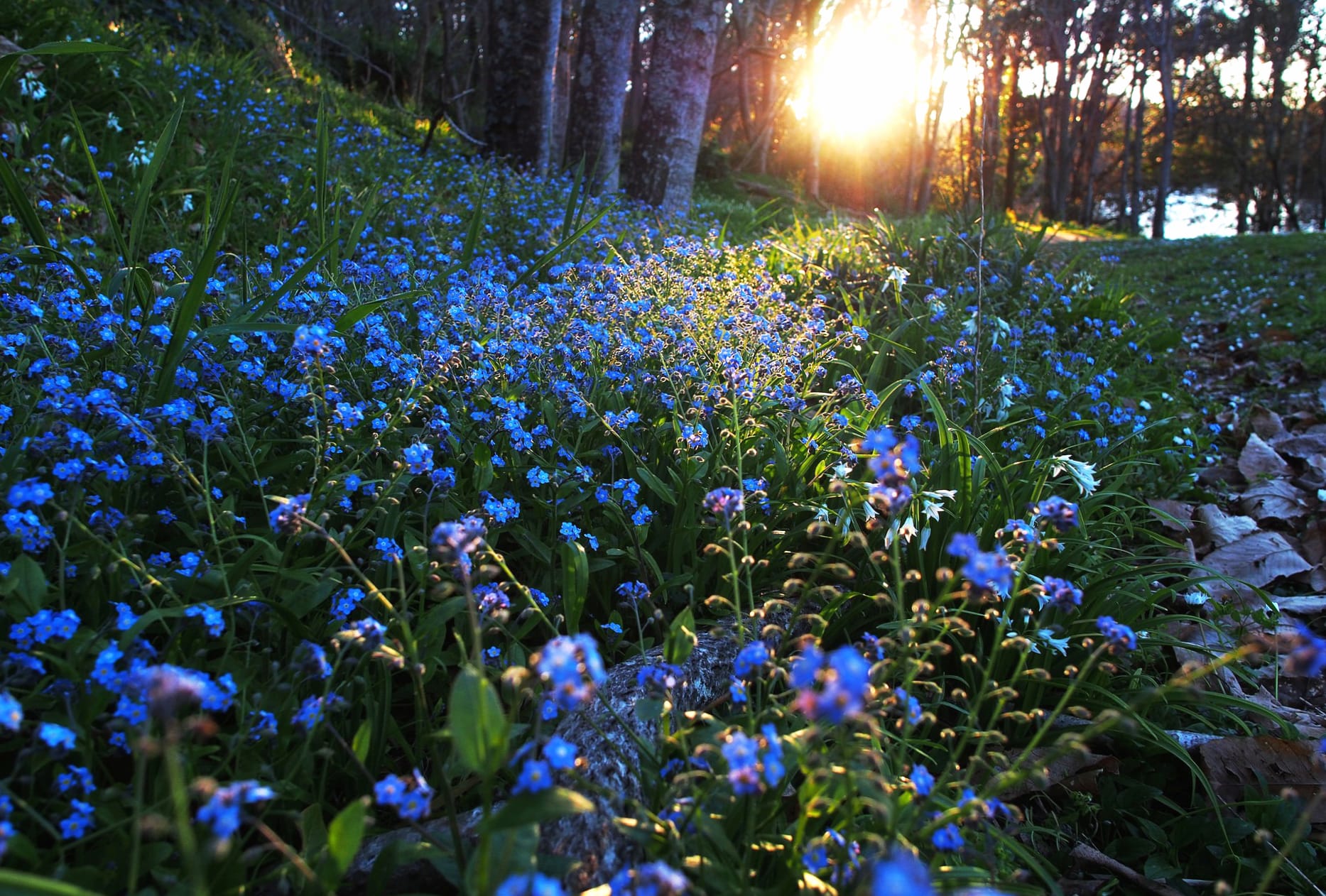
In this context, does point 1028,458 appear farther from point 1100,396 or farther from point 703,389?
point 1100,396

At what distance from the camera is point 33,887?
0.84 m

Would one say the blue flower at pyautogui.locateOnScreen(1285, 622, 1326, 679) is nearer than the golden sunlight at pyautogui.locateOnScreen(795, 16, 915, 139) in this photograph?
Yes

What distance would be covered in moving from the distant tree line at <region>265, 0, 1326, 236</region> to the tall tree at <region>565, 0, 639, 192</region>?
2 cm

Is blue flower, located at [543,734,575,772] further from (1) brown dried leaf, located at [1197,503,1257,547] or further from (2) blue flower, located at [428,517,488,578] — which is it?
(1) brown dried leaf, located at [1197,503,1257,547]

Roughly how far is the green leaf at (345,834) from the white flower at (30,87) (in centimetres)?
445

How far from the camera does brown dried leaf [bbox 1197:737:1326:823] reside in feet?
6.29

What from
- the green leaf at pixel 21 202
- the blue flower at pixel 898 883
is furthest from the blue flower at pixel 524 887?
the green leaf at pixel 21 202

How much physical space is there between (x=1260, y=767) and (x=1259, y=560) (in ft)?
3.92

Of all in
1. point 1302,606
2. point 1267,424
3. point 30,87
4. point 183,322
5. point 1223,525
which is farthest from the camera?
point 1267,424

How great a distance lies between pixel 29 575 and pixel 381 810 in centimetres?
75

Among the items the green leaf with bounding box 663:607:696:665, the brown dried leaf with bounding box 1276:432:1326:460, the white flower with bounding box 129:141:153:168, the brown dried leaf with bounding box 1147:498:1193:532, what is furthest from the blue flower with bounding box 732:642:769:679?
the white flower with bounding box 129:141:153:168

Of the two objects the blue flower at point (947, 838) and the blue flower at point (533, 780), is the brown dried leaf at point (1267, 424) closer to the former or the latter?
the blue flower at point (947, 838)

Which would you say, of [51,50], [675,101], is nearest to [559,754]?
[51,50]

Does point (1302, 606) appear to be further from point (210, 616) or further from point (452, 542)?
point (210, 616)
